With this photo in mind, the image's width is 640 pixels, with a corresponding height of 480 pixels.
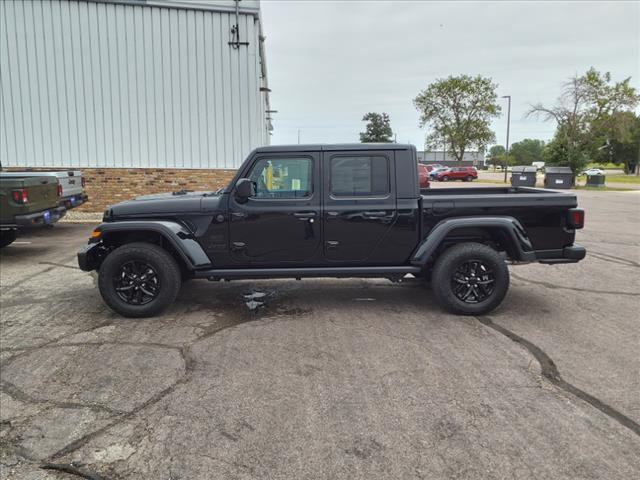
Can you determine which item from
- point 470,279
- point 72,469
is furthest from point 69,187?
point 72,469

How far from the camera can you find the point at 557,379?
384cm

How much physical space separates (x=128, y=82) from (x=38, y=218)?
23.4ft

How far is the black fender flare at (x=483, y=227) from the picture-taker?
5254 mm

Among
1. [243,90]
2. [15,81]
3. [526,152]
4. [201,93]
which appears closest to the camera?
[15,81]

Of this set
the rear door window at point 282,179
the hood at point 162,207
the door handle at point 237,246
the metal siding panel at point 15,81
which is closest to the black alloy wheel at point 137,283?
the hood at point 162,207

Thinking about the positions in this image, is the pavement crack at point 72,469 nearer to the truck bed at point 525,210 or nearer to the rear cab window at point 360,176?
the rear cab window at point 360,176

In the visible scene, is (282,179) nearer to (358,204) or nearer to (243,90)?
(358,204)

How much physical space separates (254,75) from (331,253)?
10.6 m

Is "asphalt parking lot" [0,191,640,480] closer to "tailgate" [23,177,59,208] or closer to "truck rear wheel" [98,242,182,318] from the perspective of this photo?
"truck rear wheel" [98,242,182,318]

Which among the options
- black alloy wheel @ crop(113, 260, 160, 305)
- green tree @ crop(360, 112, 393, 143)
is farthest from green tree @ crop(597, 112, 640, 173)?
black alloy wheel @ crop(113, 260, 160, 305)

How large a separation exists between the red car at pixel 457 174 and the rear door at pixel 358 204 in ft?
143

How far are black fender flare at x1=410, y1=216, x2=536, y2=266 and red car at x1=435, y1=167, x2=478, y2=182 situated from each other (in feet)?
142

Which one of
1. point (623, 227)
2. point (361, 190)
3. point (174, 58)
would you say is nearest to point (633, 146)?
point (623, 227)

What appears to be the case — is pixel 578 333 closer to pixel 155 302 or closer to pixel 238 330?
pixel 238 330
